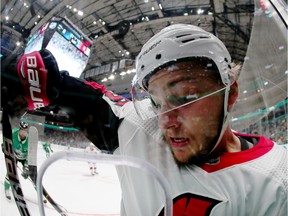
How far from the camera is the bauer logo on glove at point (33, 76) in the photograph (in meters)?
0.33

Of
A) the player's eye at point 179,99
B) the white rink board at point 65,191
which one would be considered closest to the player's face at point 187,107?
the player's eye at point 179,99

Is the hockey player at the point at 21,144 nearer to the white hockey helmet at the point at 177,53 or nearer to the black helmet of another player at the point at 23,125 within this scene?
the black helmet of another player at the point at 23,125

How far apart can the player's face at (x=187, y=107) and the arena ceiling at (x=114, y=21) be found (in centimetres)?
8

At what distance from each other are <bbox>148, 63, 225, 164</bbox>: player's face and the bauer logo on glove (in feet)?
0.48

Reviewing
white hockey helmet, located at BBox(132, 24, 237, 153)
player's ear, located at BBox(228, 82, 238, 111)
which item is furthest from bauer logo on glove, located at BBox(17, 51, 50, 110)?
player's ear, located at BBox(228, 82, 238, 111)

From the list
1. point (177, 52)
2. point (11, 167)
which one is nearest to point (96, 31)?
point (177, 52)

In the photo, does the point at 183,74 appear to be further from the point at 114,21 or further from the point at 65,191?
the point at 65,191

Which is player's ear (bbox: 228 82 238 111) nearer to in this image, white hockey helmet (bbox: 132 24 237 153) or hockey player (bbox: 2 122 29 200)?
white hockey helmet (bbox: 132 24 237 153)

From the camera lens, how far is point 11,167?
15.9 inches

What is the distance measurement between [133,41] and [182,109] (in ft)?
0.46

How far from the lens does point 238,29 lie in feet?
1.36

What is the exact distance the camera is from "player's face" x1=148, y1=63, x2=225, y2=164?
0.29 meters

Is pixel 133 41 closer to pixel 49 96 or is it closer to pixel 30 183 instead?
pixel 49 96

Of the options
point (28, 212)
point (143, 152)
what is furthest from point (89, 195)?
point (143, 152)
